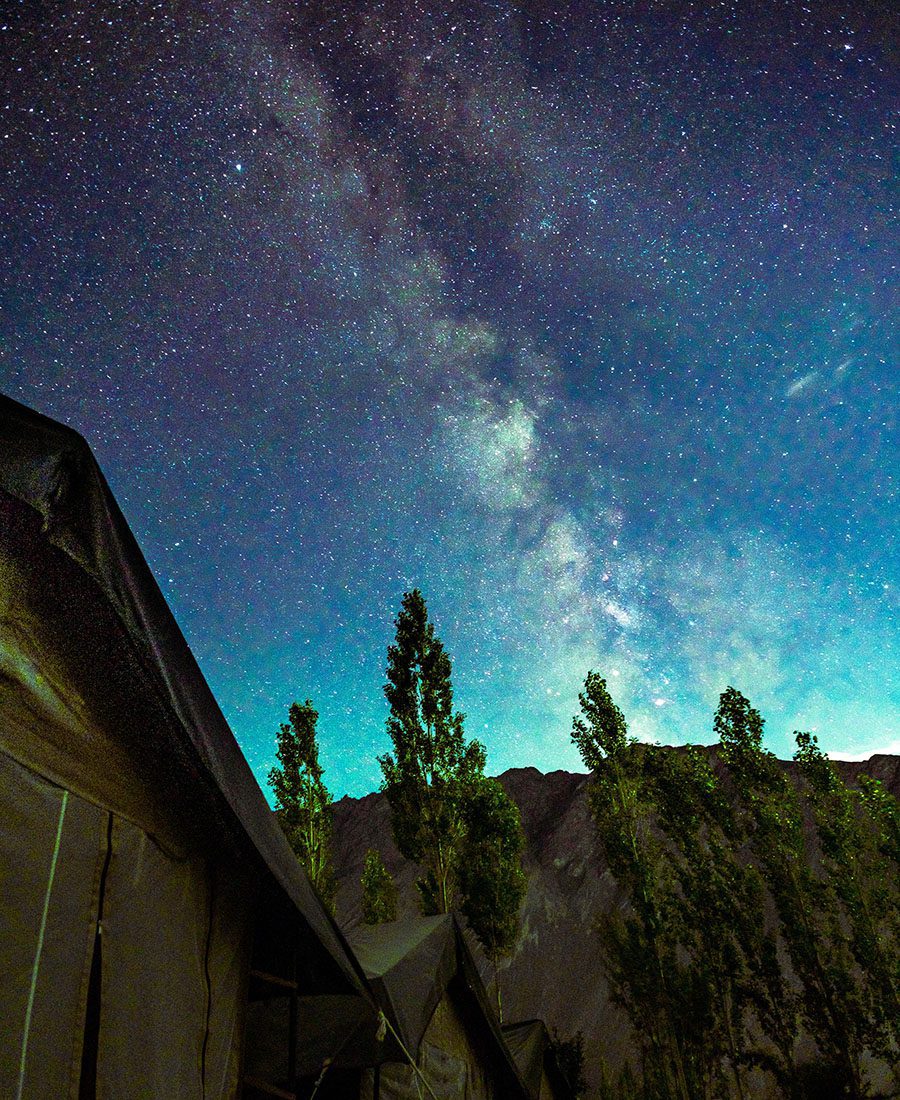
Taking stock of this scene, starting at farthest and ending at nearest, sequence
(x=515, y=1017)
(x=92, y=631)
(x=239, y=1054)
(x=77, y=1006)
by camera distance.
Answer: (x=515, y=1017)
(x=239, y=1054)
(x=92, y=631)
(x=77, y=1006)

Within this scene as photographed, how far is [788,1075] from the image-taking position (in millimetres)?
15992

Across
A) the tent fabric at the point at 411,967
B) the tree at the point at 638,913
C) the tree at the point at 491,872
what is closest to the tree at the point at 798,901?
the tree at the point at 638,913

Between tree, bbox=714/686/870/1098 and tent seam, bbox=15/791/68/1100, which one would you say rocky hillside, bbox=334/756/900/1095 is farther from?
tent seam, bbox=15/791/68/1100

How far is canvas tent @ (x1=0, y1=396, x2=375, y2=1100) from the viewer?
182 cm

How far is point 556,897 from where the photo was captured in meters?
53.5

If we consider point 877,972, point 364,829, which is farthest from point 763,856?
point 364,829

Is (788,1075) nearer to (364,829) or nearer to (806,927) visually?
(806,927)

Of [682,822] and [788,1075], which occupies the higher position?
[682,822]

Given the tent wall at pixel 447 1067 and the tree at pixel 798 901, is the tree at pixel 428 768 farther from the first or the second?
the tent wall at pixel 447 1067

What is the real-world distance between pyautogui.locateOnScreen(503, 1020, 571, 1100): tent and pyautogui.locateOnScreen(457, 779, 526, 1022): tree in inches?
479

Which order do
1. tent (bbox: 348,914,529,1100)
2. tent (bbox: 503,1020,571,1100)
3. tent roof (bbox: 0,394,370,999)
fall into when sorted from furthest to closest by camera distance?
tent (bbox: 503,1020,571,1100), tent (bbox: 348,914,529,1100), tent roof (bbox: 0,394,370,999)

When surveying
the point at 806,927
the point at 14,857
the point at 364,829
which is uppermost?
the point at 364,829

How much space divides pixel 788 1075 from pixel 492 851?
10316 millimetres

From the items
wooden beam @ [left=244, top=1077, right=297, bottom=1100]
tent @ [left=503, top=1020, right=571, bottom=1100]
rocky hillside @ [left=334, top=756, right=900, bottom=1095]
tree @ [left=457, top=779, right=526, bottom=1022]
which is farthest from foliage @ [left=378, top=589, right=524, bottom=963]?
rocky hillside @ [left=334, top=756, right=900, bottom=1095]
